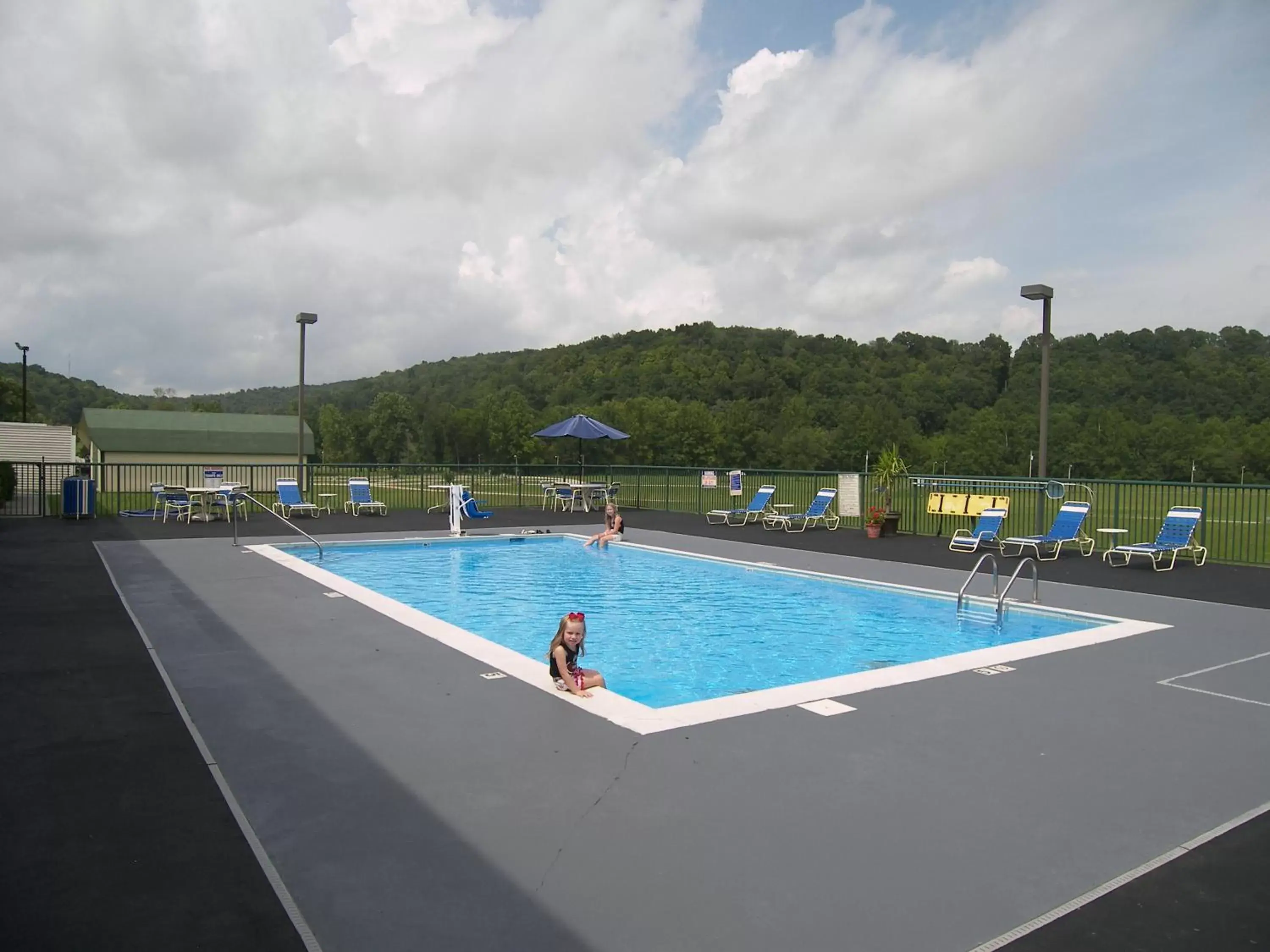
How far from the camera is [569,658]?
212 inches

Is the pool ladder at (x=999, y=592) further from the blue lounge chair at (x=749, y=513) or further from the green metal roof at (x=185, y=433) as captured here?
the green metal roof at (x=185, y=433)

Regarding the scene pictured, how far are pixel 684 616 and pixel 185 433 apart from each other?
38762mm

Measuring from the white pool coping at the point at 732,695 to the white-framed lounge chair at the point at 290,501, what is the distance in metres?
8.96

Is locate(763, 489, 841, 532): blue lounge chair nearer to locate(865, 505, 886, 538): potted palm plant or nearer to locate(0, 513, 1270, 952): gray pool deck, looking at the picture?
locate(865, 505, 886, 538): potted palm plant

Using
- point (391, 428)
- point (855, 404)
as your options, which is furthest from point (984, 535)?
point (391, 428)

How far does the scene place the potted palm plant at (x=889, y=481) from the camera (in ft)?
52.5

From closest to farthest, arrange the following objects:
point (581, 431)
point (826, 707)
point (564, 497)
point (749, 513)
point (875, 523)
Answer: point (826, 707) < point (875, 523) < point (749, 513) < point (581, 431) < point (564, 497)

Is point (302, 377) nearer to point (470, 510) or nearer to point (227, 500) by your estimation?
point (227, 500)

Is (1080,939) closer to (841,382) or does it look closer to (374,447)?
(841,382)

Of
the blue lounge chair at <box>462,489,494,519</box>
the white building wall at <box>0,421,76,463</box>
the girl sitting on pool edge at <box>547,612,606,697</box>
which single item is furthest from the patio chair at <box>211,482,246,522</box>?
the white building wall at <box>0,421,76,463</box>

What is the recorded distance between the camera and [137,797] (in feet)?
→ 11.6

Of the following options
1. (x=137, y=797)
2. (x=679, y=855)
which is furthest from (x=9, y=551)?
(x=679, y=855)

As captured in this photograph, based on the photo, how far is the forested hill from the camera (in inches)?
1827

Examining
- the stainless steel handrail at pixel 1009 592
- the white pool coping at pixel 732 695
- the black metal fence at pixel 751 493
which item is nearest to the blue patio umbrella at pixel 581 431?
the black metal fence at pixel 751 493
